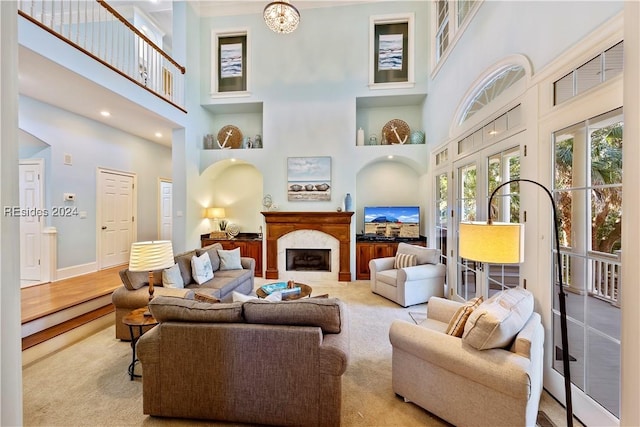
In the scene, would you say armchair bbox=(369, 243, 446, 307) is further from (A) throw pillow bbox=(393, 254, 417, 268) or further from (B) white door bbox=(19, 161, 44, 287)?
(B) white door bbox=(19, 161, 44, 287)

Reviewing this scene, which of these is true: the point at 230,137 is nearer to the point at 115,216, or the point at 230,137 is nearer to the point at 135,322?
the point at 115,216

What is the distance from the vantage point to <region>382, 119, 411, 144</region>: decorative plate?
580cm

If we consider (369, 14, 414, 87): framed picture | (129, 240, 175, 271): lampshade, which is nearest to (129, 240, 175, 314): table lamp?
(129, 240, 175, 271): lampshade

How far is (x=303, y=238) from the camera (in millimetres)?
5605

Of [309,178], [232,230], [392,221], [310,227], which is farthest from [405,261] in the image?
[232,230]

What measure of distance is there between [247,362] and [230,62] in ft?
20.5

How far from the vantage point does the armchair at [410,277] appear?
13.1ft

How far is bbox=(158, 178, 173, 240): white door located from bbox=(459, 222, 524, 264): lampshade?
22.1 feet

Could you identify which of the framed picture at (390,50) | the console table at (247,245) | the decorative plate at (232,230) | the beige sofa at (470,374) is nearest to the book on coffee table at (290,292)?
the beige sofa at (470,374)

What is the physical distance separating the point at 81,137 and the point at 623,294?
6.56 m

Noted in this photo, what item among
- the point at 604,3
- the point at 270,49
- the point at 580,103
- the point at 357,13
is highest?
the point at 357,13

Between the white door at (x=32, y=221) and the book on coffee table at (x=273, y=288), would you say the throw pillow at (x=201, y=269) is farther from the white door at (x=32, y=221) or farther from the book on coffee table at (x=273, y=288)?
the white door at (x=32, y=221)

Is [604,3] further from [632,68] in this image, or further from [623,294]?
[623,294]

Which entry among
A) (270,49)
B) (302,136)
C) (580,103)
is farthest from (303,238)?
(580,103)
